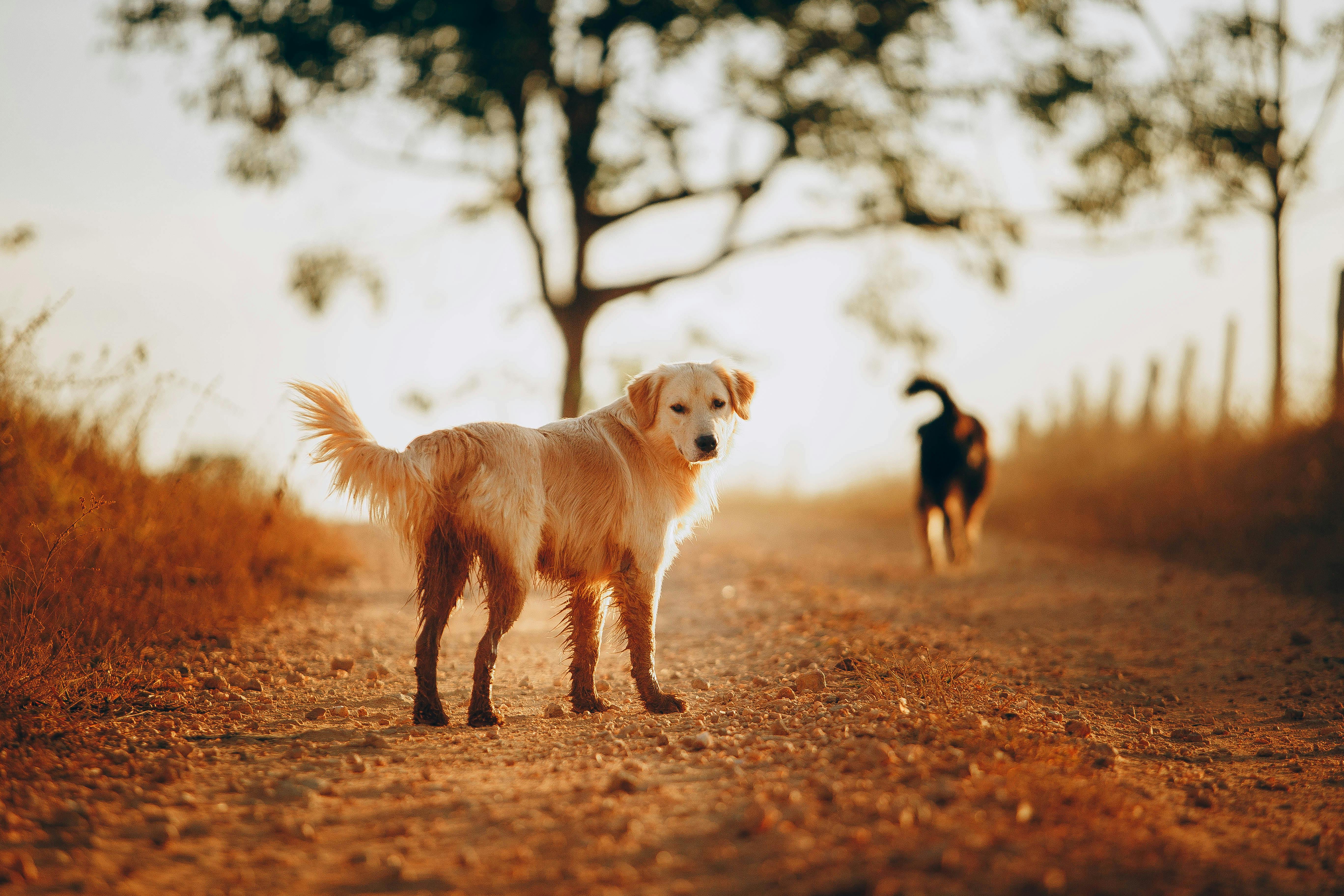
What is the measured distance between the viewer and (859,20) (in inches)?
500

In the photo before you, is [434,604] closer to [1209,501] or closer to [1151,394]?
[1209,501]

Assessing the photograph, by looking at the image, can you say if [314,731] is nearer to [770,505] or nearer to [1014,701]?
[1014,701]

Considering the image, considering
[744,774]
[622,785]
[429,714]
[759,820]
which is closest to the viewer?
[759,820]

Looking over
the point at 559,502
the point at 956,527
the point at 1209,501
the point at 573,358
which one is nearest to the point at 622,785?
the point at 559,502

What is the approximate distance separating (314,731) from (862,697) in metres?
2.46

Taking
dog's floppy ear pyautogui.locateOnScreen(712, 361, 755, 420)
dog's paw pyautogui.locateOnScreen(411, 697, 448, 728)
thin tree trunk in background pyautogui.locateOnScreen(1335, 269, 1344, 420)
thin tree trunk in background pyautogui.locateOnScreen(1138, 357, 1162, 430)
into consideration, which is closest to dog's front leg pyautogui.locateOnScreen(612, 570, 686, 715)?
dog's paw pyautogui.locateOnScreen(411, 697, 448, 728)

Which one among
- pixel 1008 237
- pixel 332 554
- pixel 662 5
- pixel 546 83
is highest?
pixel 662 5

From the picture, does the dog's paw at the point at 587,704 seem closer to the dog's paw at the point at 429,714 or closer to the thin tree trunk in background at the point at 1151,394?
the dog's paw at the point at 429,714

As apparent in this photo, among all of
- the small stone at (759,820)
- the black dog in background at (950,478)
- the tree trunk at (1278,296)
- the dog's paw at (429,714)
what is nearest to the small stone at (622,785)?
the small stone at (759,820)

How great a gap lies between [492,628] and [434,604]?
0.95 ft

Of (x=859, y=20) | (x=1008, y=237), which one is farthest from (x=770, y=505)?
(x=859, y=20)

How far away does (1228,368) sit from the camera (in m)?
15.6

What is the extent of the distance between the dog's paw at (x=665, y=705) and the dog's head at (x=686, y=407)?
1.20m

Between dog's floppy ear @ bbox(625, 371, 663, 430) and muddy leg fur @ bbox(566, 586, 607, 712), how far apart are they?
3.05ft
